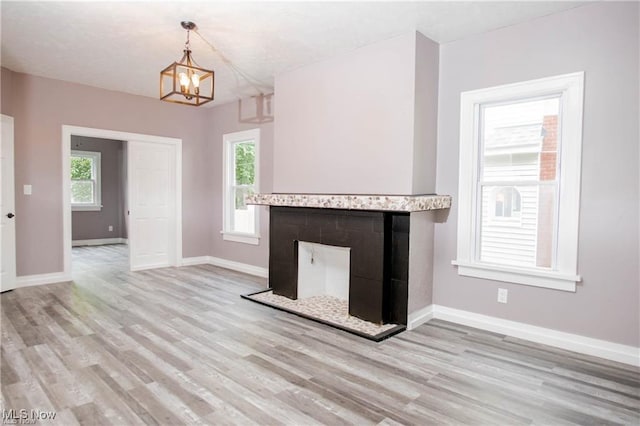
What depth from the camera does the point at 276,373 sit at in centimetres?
257

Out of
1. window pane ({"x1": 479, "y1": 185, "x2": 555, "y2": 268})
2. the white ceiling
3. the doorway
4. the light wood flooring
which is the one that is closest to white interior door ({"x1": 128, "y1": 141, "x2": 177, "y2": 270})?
the white ceiling

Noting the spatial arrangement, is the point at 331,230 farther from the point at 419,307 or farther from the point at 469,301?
the point at 469,301

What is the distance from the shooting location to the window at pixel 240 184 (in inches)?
227

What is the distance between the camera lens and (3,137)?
14.7 ft

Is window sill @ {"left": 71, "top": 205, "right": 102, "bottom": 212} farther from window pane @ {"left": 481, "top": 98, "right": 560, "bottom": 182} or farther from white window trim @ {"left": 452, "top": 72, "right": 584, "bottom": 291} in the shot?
window pane @ {"left": 481, "top": 98, "right": 560, "bottom": 182}

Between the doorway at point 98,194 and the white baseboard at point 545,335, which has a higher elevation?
the doorway at point 98,194

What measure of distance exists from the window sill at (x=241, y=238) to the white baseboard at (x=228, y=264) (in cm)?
35

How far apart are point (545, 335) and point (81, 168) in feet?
31.0

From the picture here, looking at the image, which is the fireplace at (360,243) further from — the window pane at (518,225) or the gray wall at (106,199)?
the gray wall at (106,199)

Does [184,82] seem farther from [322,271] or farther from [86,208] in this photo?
[86,208]

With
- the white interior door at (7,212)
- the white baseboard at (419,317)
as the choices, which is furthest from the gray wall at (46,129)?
the white baseboard at (419,317)

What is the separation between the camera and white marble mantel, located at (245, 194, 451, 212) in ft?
10.3

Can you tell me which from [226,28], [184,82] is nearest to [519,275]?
[184,82]

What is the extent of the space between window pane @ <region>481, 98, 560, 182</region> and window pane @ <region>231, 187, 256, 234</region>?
351cm
